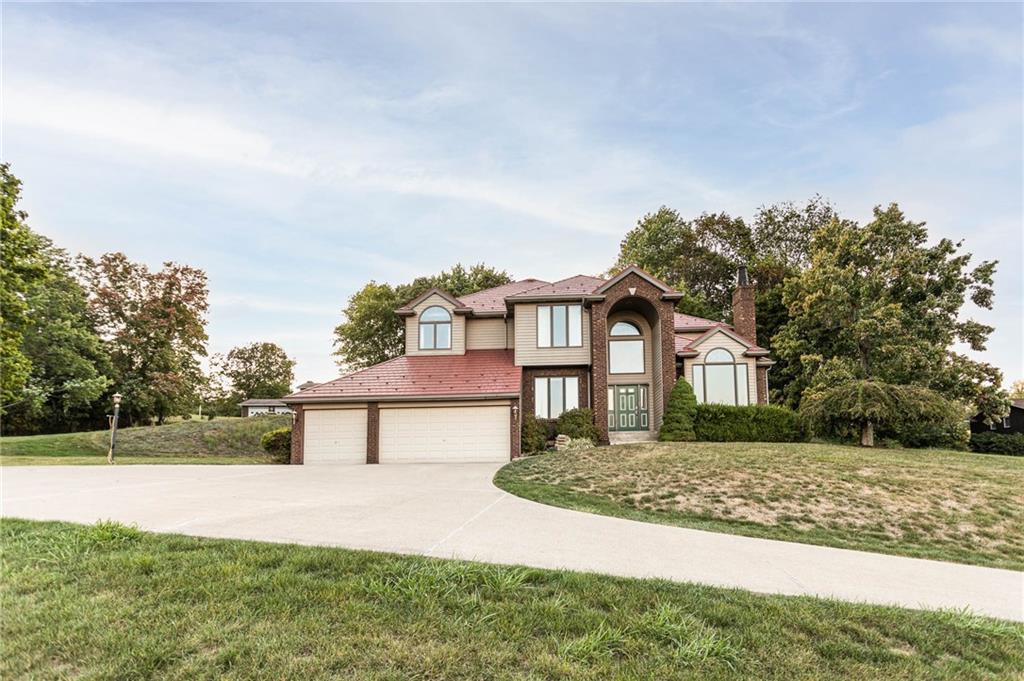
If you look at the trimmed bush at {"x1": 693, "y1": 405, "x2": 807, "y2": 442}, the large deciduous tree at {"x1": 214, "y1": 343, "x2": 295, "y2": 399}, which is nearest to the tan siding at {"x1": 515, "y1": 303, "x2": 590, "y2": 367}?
the trimmed bush at {"x1": 693, "y1": 405, "x2": 807, "y2": 442}

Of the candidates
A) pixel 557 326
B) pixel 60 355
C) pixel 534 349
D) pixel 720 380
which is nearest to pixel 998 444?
pixel 720 380

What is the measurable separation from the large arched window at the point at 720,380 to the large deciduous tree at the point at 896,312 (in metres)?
2.64

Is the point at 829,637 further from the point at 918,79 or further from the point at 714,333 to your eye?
the point at 714,333

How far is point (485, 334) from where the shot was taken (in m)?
20.7

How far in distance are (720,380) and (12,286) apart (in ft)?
70.2

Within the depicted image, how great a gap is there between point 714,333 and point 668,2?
1278 cm

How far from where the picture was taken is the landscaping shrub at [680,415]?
17.7m

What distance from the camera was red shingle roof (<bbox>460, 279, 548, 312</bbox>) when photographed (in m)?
20.9

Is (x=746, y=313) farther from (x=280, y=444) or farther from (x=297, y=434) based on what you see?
(x=280, y=444)

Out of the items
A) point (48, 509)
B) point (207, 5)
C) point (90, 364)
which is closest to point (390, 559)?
point (48, 509)

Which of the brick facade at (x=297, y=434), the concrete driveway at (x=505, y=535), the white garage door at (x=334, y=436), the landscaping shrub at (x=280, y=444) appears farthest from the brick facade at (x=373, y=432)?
the concrete driveway at (x=505, y=535)

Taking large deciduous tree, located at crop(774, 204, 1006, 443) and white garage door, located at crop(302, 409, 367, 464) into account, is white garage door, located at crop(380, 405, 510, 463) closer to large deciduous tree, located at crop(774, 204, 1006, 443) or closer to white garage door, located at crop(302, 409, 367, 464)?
white garage door, located at crop(302, 409, 367, 464)

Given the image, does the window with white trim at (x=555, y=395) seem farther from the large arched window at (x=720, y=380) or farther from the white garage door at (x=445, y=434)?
the large arched window at (x=720, y=380)

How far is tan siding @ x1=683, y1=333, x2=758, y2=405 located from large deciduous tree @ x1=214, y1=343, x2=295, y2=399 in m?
39.4
